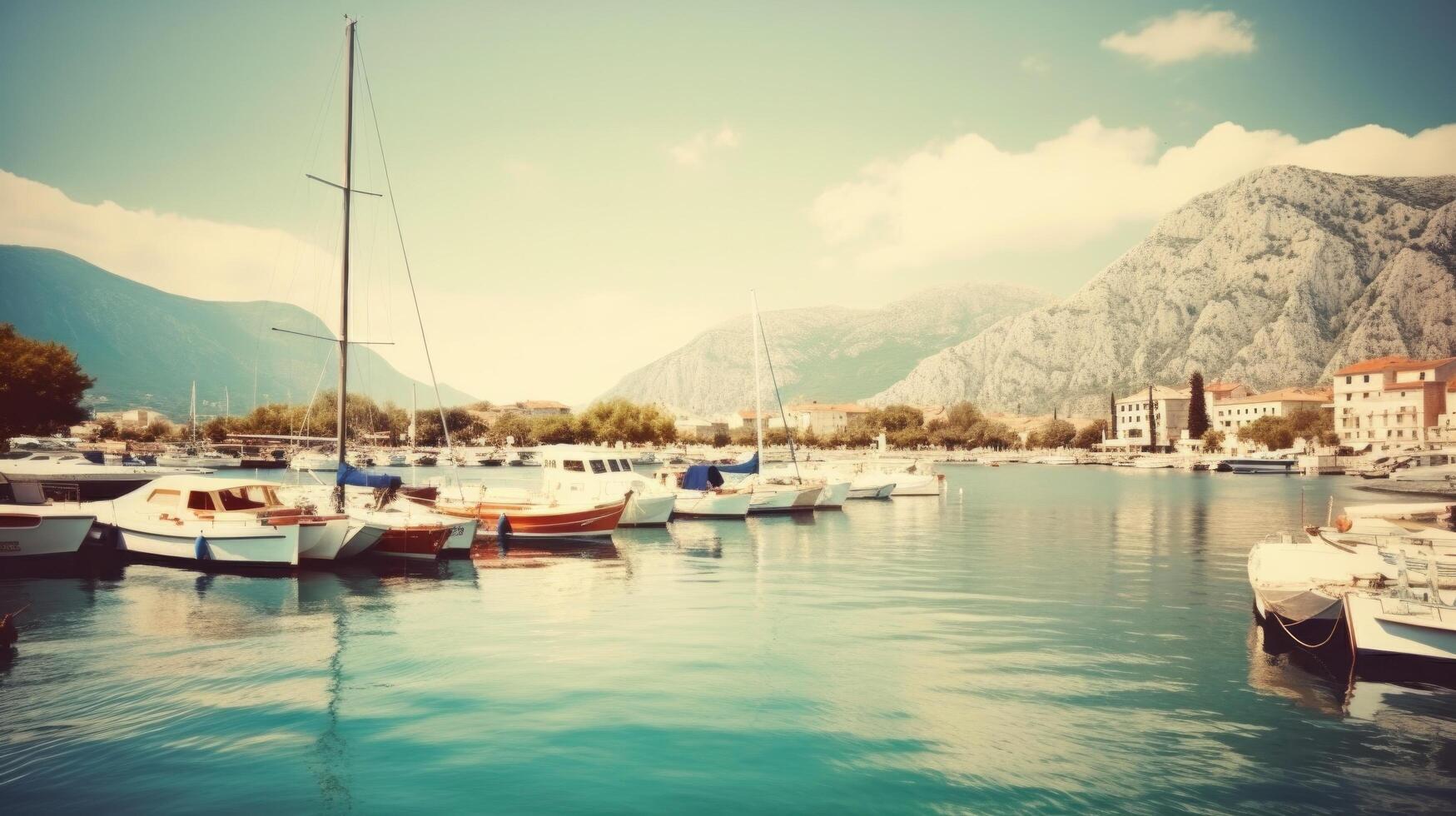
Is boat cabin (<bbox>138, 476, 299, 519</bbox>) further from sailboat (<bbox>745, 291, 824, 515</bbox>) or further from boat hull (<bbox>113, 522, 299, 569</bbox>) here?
sailboat (<bbox>745, 291, 824, 515</bbox>)

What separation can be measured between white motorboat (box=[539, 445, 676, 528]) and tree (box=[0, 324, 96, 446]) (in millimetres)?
41696

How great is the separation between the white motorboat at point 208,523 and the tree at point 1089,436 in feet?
609

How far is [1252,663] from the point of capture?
14992 millimetres

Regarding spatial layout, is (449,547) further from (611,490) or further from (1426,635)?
(1426,635)

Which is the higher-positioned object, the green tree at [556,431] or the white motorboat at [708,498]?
the green tree at [556,431]

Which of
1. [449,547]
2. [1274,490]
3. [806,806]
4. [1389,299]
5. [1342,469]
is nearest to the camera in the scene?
[806,806]

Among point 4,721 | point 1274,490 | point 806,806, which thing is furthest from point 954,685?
point 1274,490

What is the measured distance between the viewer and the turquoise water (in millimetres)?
9336

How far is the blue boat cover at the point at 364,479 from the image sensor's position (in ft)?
93.1

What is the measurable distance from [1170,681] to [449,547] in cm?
2338

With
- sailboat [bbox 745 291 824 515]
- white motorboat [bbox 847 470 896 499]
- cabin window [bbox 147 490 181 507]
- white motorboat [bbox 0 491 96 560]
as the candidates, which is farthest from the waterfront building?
white motorboat [bbox 0 491 96 560]

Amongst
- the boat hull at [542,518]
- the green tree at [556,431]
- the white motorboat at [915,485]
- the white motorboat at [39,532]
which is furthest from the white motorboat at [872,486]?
the green tree at [556,431]

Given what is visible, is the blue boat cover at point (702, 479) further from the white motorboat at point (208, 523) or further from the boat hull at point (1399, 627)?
the boat hull at point (1399, 627)

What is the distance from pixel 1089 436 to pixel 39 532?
194 meters
